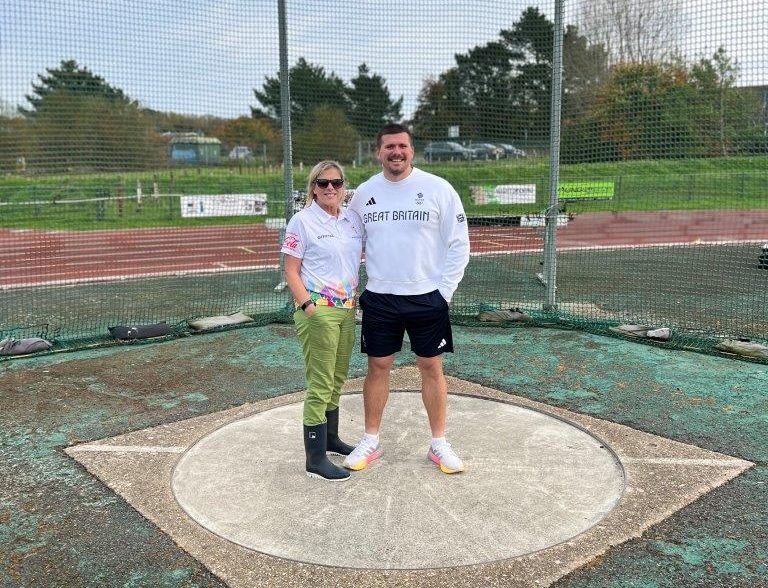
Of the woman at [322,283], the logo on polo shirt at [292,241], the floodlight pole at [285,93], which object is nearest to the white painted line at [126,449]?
the woman at [322,283]

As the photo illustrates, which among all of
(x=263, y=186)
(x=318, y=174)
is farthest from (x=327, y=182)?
(x=263, y=186)

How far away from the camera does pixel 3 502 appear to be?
3.29 m

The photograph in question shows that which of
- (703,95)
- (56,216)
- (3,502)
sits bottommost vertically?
(3,502)

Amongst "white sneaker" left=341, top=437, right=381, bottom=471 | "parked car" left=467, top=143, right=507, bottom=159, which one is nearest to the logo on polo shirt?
"white sneaker" left=341, top=437, right=381, bottom=471

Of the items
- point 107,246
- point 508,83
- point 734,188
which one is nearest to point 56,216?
point 107,246

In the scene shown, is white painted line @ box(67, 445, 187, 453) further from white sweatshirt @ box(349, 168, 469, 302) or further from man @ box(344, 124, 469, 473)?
white sweatshirt @ box(349, 168, 469, 302)

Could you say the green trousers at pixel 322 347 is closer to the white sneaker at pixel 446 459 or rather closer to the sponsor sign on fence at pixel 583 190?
the white sneaker at pixel 446 459

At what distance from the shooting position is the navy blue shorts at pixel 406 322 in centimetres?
352

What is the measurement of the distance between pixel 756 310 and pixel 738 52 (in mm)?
2749

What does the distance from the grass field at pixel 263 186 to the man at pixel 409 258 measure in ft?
16.4

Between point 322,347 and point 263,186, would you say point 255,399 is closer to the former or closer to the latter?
point 322,347

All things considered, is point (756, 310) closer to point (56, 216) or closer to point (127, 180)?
point (127, 180)

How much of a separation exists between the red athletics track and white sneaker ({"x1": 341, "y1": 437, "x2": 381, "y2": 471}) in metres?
6.18

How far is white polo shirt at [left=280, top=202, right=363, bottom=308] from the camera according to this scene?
3.42 meters
